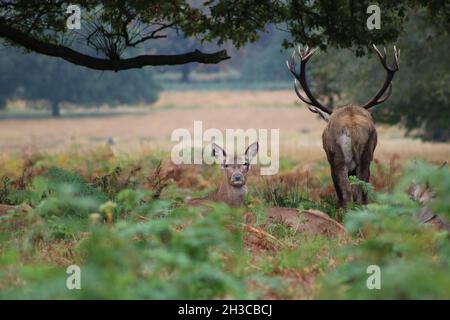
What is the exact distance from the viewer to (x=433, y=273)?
250 inches

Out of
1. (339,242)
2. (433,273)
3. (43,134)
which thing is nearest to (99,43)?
(339,242)

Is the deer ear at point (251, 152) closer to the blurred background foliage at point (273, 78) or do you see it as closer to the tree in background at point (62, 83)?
the blurred background foliage at point (273, 78)

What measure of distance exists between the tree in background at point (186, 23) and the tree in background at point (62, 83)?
51008 mm

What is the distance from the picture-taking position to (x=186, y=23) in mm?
14070

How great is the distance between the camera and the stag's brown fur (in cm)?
1230

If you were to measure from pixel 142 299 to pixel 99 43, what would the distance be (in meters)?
8.04

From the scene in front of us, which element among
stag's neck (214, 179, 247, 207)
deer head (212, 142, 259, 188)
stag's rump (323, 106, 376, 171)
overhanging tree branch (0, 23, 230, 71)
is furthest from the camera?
overhanging tree branch (0, 23, 230, 71)

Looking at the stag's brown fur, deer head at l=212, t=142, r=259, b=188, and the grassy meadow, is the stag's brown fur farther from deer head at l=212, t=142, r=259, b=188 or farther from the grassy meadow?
deer head at l=212, t=142, r=259, b=188

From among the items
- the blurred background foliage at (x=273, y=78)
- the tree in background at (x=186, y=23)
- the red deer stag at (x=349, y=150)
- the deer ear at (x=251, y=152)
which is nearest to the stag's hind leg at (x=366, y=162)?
the red deer stag at (x=349, y=150)

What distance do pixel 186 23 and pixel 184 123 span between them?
188 feet

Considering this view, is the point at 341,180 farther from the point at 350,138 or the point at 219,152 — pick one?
the point at 219,152

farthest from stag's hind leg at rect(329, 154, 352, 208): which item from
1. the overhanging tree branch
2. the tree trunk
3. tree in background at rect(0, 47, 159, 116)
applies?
the tree trunk

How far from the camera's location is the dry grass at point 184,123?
56.1 m
